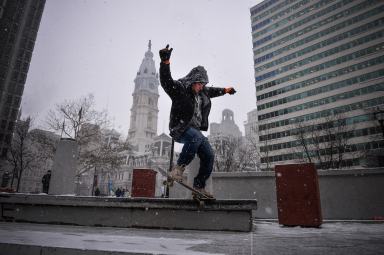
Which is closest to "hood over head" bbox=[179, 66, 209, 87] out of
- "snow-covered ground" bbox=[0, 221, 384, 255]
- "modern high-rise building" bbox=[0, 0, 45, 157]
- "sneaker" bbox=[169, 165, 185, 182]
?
"sneaker" bbox=[169, 165, 185, 182]

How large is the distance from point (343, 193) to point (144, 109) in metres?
113

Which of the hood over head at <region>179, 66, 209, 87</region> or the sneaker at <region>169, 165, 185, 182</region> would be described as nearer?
the sneaker at <region>169, 165, 185, 182</region>

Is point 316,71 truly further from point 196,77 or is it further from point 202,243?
point 202,243

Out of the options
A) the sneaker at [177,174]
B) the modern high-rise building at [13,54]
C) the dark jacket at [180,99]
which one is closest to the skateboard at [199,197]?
the sneaker at [177,174]

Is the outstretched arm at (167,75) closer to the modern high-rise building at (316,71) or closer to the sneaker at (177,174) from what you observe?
the sneaker at (177,174)

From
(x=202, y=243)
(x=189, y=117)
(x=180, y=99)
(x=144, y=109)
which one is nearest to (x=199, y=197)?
(x=189, y=117)

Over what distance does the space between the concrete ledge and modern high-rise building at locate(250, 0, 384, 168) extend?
53827 mm

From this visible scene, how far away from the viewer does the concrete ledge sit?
4.05 m

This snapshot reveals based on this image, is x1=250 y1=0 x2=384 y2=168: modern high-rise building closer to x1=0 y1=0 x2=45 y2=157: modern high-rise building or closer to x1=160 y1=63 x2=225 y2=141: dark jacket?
x1=160 y1=63 x2=225 y2=141: dark jacket

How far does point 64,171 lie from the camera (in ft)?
30.6

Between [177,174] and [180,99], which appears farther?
[180,99]

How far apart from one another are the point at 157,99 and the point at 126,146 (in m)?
96.1

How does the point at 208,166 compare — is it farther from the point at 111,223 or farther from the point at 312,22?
the point at 312,22

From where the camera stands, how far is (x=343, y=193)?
9.06 metres
